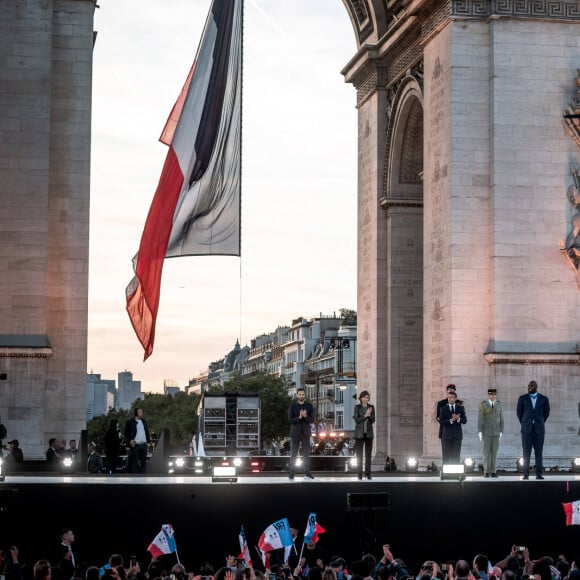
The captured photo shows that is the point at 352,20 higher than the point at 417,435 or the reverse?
higher

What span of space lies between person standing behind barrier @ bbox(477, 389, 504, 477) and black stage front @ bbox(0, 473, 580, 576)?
15.0 ft

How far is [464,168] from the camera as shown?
139ft

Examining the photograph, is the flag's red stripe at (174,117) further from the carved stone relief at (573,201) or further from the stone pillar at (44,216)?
the carved stone relief at (573,201)

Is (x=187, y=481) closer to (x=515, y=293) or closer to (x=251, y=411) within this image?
(x=515, y=293)

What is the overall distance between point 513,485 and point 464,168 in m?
15.2

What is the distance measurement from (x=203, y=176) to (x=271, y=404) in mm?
104385

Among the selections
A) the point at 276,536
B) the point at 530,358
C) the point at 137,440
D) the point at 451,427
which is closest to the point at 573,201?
the point at 530,358

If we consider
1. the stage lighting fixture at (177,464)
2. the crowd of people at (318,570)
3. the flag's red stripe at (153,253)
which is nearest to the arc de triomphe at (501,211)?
the stage lighting fixture at (177,464)

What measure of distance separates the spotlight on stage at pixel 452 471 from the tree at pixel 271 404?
9219cm

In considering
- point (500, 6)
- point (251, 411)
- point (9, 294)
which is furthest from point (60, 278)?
point (251, 411)

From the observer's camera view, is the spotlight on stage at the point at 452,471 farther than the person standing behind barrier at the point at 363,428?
No

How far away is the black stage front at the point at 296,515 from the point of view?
88.2 feet

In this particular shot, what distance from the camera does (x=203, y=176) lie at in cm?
2556

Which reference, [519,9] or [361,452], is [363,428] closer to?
[361,452]
